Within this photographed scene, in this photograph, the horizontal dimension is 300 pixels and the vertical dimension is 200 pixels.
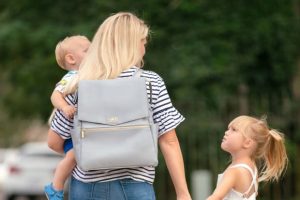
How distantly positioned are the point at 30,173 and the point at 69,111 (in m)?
15.9

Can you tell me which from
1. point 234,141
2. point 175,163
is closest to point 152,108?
point 175,163

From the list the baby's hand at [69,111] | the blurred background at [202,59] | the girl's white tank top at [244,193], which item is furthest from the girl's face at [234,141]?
the blurred background at [202,59]

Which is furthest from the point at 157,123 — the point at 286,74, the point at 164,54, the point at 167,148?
the point at 286,74

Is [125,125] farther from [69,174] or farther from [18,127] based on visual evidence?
[18,127]

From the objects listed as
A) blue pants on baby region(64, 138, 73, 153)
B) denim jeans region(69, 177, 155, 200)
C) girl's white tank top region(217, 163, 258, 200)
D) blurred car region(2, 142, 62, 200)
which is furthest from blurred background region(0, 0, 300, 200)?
denim jeans region(69, 177, 155, 200)

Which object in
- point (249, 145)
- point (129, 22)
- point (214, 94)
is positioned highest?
point (129, 22)

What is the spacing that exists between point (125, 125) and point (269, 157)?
43.8 inches

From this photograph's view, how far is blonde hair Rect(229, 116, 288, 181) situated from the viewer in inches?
213

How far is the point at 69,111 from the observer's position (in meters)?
4.88

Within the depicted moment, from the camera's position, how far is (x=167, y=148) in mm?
4934

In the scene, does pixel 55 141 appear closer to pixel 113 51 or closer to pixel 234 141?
pixel 113 51

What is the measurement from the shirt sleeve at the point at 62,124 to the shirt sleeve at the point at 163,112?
45cm

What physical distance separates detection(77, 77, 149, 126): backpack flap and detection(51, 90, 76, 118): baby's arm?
0.11m

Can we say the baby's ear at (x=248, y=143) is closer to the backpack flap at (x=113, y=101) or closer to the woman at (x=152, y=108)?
the woman at (x=152, y=108)
